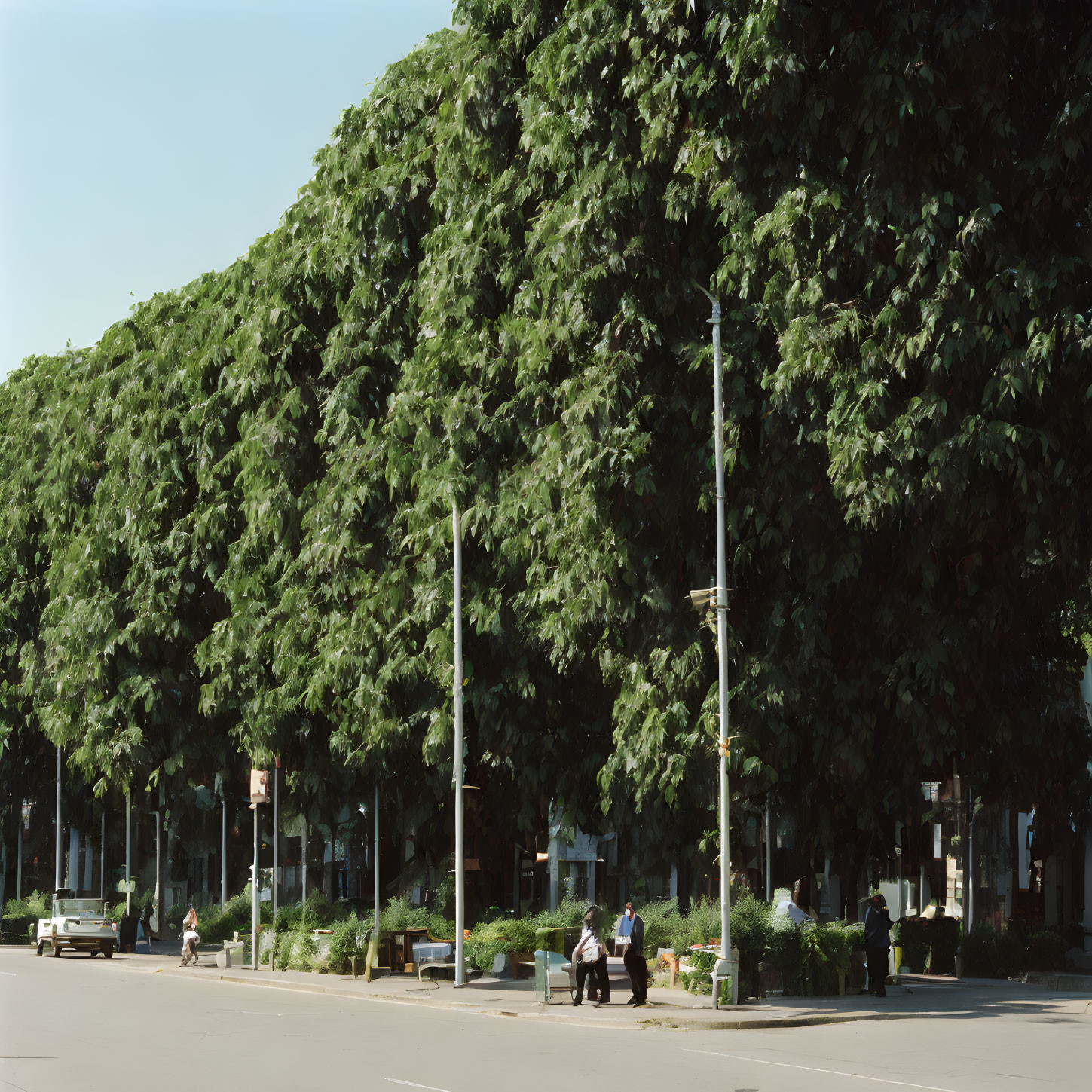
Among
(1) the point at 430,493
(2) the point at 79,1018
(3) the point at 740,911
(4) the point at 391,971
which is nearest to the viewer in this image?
(2) the point at 79,1018

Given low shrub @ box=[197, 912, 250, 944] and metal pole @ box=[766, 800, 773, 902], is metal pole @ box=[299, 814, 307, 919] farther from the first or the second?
metal pole @ box=[766, 800, 773, 902]

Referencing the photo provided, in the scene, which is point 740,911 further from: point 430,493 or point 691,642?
point 430,493

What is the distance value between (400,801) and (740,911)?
49.7ft

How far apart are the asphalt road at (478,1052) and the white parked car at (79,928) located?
871 inches

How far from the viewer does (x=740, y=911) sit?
28.9 m

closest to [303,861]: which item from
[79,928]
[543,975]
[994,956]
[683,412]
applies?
[79,928]

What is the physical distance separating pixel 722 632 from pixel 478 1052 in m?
9.58

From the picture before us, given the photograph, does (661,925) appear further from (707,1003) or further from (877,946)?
(707,1003)

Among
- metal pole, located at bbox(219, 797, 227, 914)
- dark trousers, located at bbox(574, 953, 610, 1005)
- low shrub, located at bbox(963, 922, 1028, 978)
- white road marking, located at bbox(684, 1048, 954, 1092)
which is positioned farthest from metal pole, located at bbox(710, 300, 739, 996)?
metal pole, located at bbox(219, 797, 227, 914)

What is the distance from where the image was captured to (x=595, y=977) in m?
27.7

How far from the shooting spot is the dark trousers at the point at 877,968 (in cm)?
2928

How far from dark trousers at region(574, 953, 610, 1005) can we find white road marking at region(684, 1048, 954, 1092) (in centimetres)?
659

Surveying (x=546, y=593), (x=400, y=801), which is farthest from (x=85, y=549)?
(x=546, y=593)

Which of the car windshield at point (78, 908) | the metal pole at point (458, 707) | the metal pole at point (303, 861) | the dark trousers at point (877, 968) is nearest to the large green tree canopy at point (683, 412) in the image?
the metal pole at point (458, 707)
